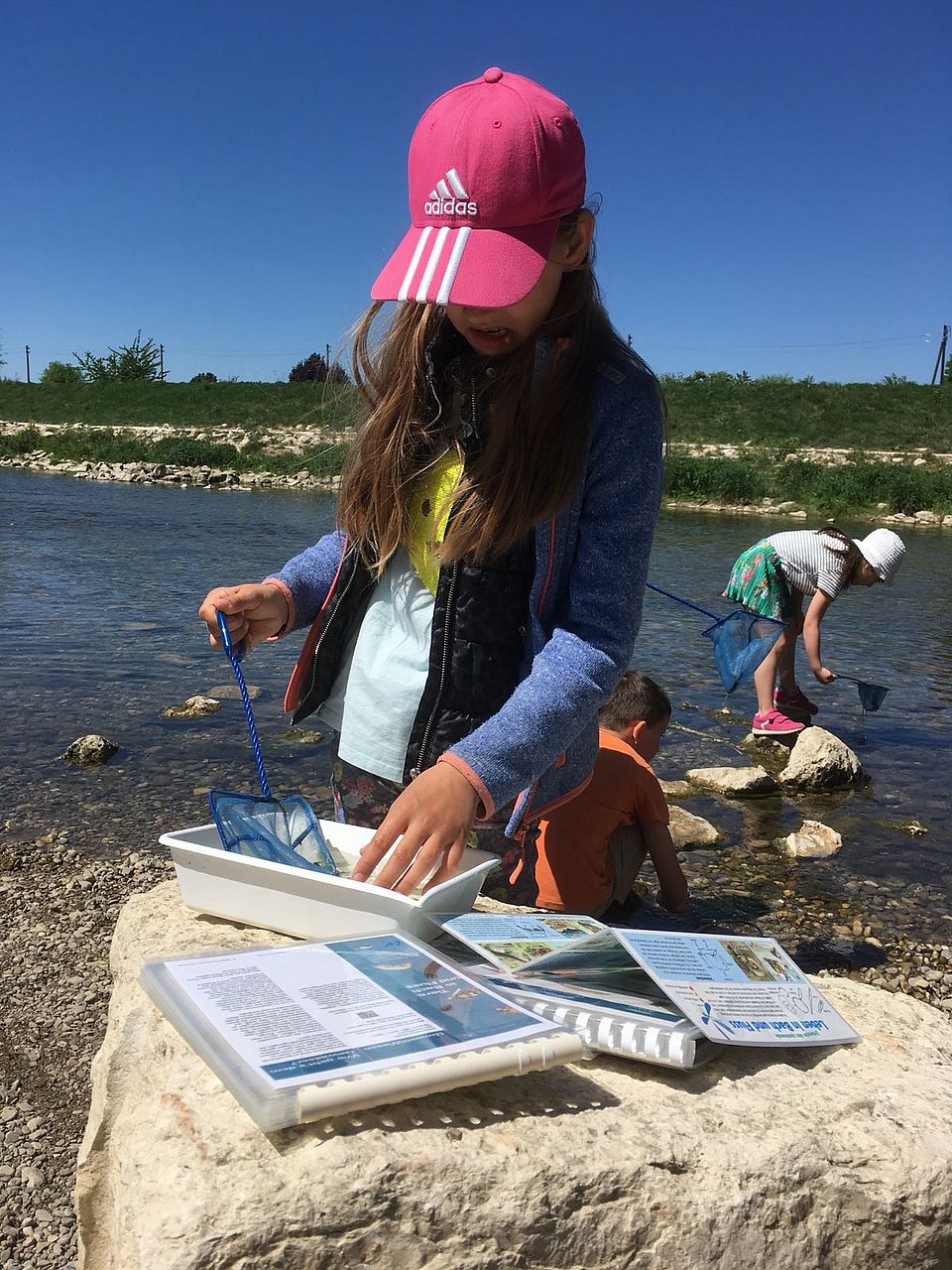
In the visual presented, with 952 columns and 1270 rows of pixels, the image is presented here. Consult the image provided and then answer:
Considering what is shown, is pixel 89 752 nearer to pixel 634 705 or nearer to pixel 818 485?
pixel 634 705

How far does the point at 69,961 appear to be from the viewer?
327 centimetres

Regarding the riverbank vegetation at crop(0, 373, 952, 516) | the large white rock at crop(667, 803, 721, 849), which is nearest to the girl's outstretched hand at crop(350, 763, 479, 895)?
the large white rock at crop(667, 803, 721, 849)

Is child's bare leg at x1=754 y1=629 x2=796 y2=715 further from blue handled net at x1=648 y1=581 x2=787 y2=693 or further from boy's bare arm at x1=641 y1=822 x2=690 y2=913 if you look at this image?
boy's bare arm at x1=641 y1=822 x2=690 y2=913

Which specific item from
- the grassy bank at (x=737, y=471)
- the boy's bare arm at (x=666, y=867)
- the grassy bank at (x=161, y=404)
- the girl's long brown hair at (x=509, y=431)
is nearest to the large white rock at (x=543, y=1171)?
the girl's long brown hair at (x=509, y=431)

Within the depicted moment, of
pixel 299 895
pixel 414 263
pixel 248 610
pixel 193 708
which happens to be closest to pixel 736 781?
pixel 193 708

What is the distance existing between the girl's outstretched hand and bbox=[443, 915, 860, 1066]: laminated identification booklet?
0.11 meters

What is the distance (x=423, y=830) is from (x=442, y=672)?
1.65ft

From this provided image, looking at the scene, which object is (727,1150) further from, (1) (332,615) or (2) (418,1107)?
(1) (332,615)

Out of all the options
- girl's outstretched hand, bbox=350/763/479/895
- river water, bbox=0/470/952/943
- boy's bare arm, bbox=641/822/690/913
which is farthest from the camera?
river water, bbox=0/470/952/943

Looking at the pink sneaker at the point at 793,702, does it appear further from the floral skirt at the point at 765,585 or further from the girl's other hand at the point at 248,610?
the girl's other hand at the point at 248,610

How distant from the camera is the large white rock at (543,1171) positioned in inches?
48.0

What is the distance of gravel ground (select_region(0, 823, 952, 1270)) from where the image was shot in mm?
2270

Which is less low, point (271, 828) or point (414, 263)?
point (414, 263)

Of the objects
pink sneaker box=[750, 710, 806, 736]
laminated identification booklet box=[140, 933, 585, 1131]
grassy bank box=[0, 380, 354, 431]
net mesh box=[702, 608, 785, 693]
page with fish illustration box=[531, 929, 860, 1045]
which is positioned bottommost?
pink sneaker box=[750, 710, 806, 736]
